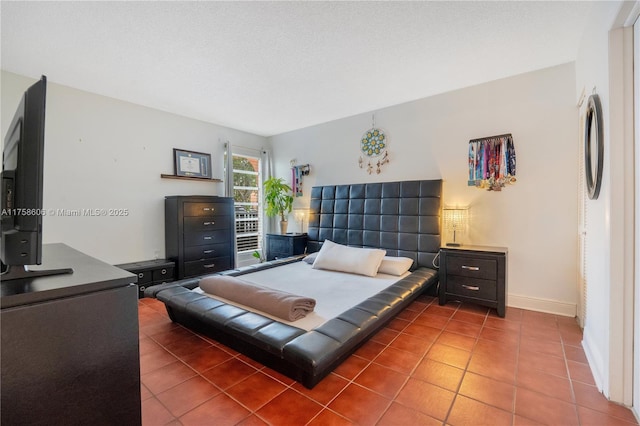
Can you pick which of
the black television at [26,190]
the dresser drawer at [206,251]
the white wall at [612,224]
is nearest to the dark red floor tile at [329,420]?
the black television at [26,190]

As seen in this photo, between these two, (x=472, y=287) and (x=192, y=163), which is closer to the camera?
(x=472, y=287)

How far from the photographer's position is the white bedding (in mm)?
2186

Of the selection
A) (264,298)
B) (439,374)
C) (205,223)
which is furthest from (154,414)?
(205,223)

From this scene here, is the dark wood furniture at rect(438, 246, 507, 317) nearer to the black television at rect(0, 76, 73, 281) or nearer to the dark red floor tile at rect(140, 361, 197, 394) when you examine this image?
the dark red floor tile at rect(140, 361, 197, 394)

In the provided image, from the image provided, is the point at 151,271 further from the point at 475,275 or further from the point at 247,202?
the point at 475,275

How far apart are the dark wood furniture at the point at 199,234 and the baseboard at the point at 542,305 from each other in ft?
13.0

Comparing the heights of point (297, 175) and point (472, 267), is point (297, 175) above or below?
above

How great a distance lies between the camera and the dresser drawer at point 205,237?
13.1ft

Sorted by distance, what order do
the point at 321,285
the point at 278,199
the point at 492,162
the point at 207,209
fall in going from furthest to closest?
1. the point at 278,199
2. the point at 207,209
3. the point at 492,162
4. the point at 321,285

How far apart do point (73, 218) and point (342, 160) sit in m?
3.71

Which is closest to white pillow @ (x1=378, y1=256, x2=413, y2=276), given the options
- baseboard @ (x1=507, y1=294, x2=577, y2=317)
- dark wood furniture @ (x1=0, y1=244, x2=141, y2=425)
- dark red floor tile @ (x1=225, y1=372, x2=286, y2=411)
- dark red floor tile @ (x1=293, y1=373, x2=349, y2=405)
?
baseboard @ (x1=507, y1=294, x2=577, y2=317)

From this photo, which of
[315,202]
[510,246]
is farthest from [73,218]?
[510,246]

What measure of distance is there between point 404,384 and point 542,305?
2.21 metres

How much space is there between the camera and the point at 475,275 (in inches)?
A: 116
